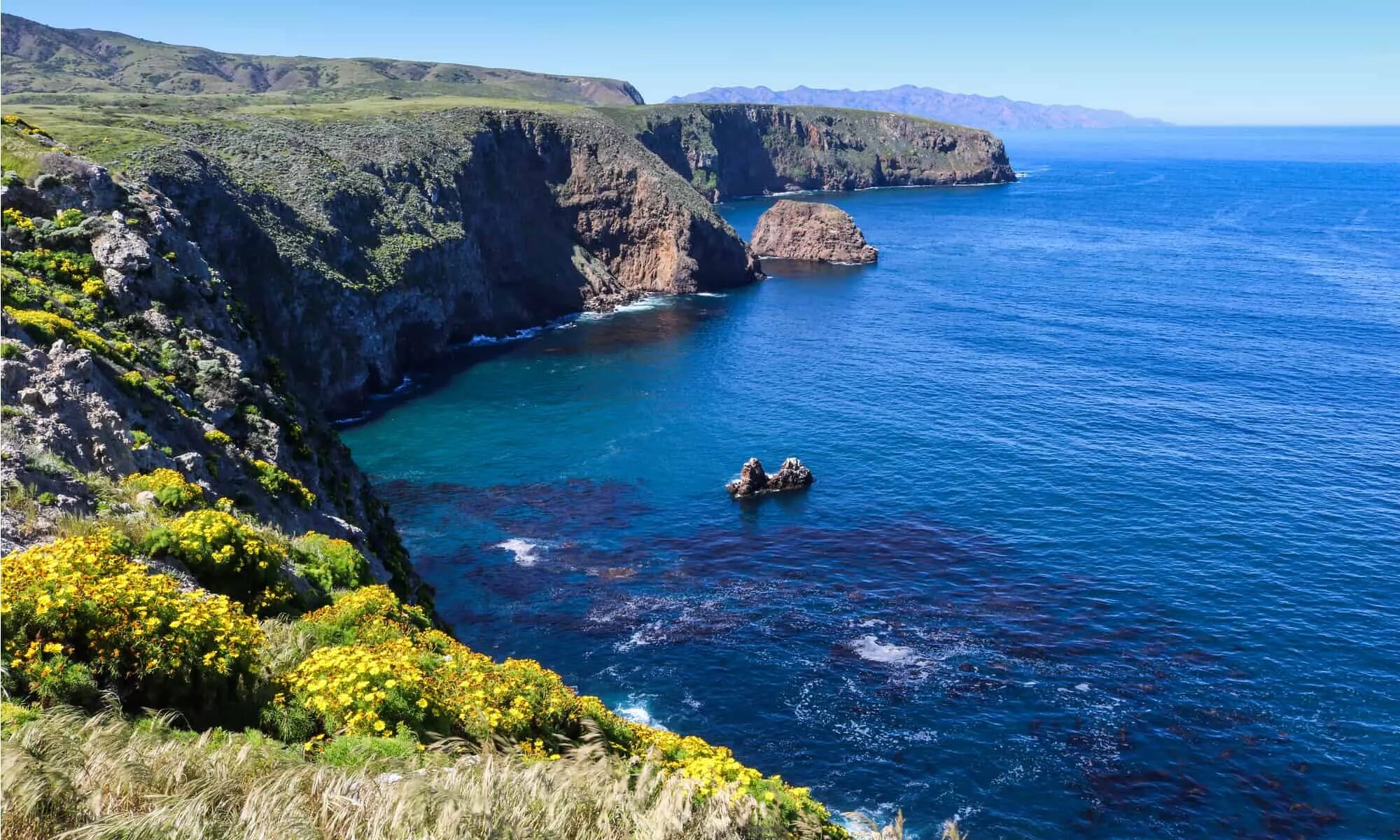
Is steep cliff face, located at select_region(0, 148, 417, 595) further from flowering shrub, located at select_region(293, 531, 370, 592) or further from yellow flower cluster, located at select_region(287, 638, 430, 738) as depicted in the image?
yellow flower cluster, located at select_region(287, 638, 430, 738)

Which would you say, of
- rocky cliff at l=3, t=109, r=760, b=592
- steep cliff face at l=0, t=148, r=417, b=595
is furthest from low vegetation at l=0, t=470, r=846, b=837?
rocky cliff at l=3, t=109, r=760, b=592

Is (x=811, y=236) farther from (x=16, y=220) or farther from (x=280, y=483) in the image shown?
(x=280, y=483)

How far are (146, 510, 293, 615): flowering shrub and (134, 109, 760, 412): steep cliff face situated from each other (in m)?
64.6

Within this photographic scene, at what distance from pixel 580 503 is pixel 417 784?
58.4 m

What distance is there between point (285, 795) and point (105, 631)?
5401 mm

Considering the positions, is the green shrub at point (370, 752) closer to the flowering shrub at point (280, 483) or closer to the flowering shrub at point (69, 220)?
the flowering shrub at point (280, 483)

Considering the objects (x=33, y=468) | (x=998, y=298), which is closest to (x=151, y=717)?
(x=33, y=468)

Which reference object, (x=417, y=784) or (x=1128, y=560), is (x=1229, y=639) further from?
(x=417, y=784)

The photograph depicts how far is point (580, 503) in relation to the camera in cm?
7112

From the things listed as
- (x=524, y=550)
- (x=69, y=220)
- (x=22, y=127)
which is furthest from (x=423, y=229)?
(x=69, y=220)

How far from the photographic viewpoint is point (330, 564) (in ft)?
95.5

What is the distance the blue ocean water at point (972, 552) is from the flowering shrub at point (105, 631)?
2918 cm

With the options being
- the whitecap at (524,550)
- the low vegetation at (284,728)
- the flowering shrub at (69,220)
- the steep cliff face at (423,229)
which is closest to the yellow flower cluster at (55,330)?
the flowering shrub at (69,220)

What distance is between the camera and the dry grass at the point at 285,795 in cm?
1149
